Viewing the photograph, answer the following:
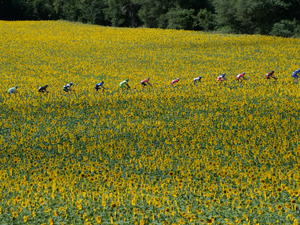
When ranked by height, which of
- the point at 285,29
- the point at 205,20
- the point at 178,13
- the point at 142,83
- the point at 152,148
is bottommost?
the point at 152,148

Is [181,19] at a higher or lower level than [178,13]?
lower

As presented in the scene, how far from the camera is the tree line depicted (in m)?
57.8

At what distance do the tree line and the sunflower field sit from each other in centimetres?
3222

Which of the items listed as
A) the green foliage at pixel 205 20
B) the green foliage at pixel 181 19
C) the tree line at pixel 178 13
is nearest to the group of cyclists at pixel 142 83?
the tree line at pixel 178 13

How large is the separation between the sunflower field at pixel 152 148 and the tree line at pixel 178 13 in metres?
32.2

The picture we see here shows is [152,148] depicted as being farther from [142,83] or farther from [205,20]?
[205,20]

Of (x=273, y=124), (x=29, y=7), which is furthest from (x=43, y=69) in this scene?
(x=29, y=7)

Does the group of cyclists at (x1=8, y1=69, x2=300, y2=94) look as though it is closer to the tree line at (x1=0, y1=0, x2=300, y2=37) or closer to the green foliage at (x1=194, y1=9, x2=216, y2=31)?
the tree line at (x1=0, y1=0, x2=300, y2=37)

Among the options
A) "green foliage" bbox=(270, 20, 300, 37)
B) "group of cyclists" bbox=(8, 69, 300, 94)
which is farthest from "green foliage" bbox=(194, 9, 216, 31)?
"group of cyclists" bbox=(8, 69, 300, 94)

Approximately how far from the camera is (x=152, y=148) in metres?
12.7

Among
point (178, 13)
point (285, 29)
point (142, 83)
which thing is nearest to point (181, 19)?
point (178, 13)

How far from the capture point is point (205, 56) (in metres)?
33.2

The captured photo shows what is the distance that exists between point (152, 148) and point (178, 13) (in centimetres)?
5436

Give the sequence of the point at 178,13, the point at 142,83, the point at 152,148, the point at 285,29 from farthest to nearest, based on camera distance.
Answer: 1. the point at 178,13
2. the point at 285,29
3. the point at 142,83
4. the point at 152,148
